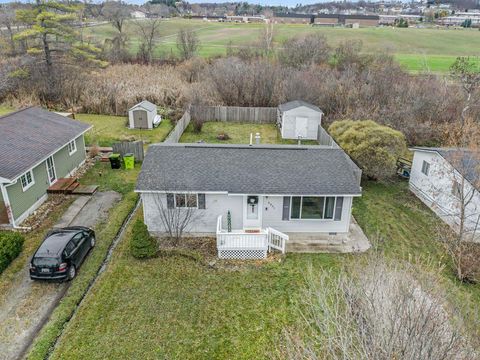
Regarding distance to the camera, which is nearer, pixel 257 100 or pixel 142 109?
pixel 142 109

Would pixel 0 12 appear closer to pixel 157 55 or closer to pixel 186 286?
pixel 157 55

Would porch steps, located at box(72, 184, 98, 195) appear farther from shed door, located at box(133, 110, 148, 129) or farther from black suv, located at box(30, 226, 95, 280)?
shed door, located at box(133, 110, 148, 129)

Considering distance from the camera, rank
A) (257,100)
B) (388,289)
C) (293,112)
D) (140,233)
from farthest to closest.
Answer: (257,100), (293,112), (140,233), (388,289)

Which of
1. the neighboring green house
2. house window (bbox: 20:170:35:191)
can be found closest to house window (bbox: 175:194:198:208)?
the neighboring green house

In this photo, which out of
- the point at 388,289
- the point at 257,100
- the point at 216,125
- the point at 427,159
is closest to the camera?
the point at 388,289

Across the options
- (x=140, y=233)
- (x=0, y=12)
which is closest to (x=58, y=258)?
(x=140, y=233)

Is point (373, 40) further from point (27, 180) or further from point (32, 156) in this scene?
point (27, 180)
